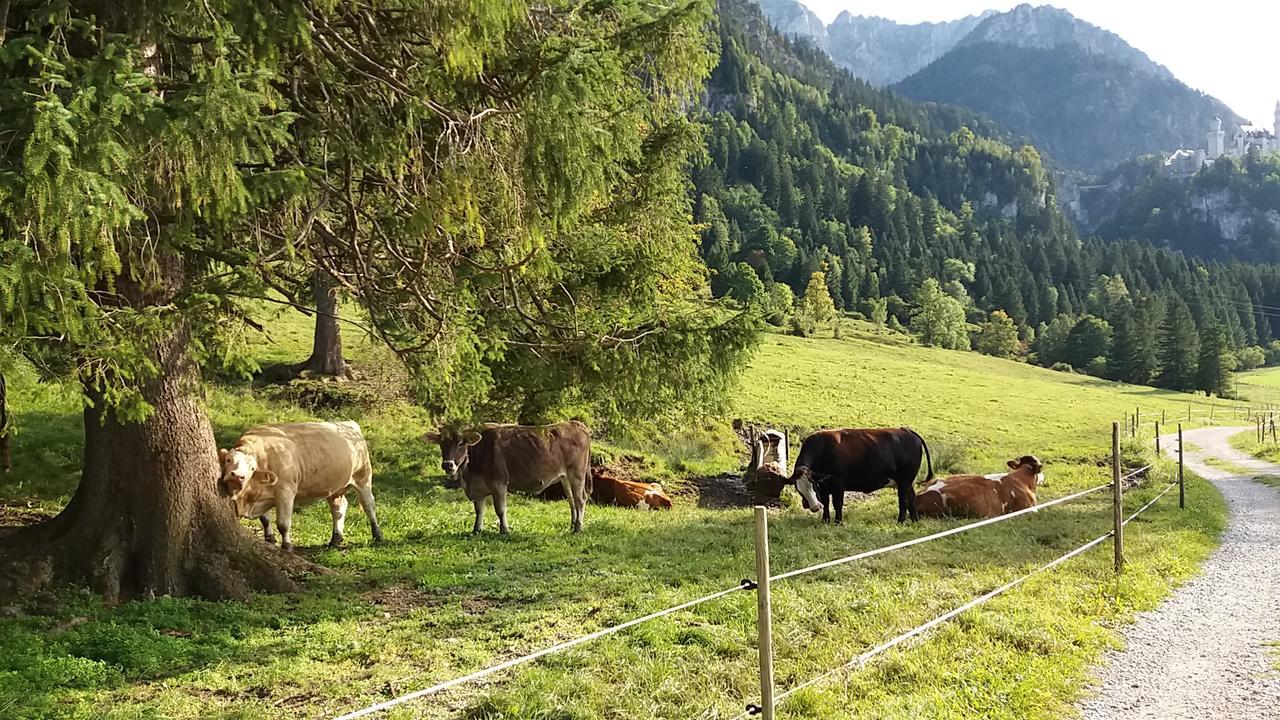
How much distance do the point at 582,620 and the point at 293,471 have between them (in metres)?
4.81

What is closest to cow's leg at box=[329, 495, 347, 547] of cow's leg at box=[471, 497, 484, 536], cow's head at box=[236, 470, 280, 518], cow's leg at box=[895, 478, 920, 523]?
cow's head at box=[236, 470, 280, 518]

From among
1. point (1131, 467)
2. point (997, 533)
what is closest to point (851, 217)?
point (1131, 467)

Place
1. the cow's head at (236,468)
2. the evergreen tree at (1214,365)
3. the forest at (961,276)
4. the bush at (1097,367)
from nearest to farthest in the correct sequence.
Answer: the cow's head at (236,468) → the evergreen tree at (1214,365) → the forest at (961,276) → the bush at (1097,367)

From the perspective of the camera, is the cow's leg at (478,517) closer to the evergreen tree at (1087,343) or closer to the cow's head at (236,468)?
the cow's head at (236,468)

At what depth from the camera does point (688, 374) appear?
9.88 meters

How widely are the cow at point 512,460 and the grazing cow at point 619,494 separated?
8.93 feet

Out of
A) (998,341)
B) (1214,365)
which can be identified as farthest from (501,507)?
→ (998,341)

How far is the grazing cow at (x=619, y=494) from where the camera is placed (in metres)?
16.2

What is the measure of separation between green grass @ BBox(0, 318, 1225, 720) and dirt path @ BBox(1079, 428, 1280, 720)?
246 millimetres

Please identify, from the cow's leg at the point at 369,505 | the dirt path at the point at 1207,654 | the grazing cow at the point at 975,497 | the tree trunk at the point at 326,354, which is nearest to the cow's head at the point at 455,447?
the cow's leg at the point at 369,505

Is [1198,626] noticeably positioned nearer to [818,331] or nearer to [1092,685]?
[1092,685]

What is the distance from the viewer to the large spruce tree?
A: 4.61 metres

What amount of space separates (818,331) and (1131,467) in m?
55.5

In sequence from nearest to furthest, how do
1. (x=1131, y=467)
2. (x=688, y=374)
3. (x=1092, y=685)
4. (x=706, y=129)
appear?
(x=1092, y=685), (x=688, y=374), (x=706, y=129), (x=1131, y=467)
